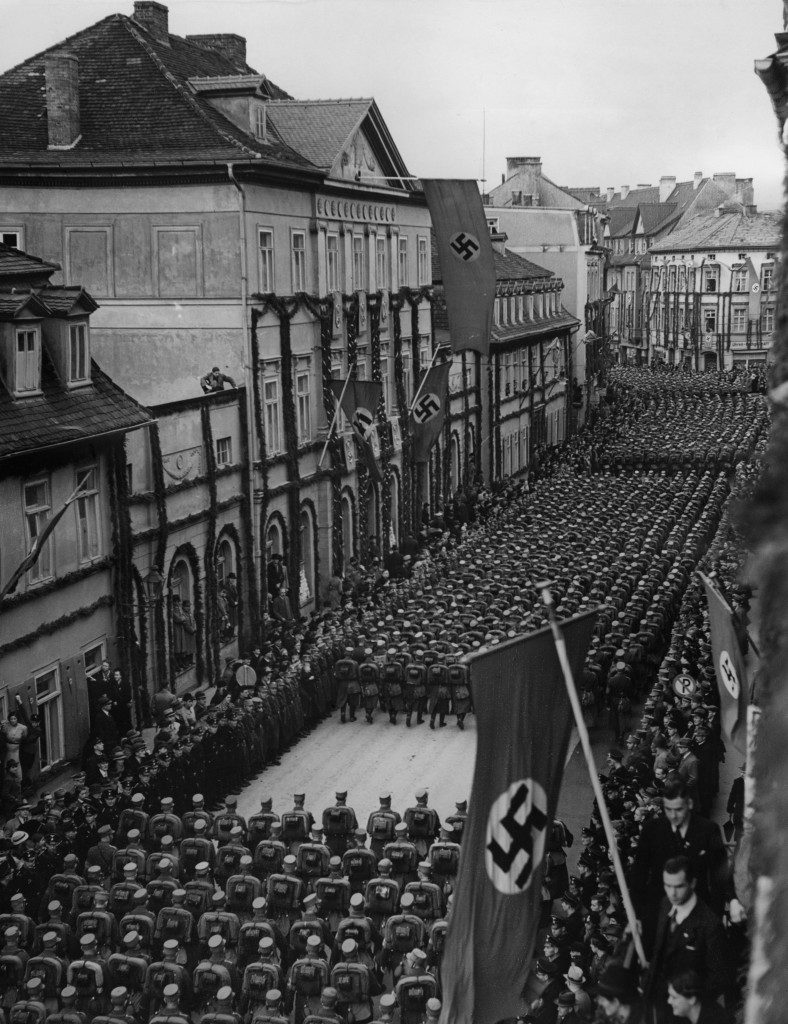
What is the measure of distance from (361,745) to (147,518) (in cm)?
597

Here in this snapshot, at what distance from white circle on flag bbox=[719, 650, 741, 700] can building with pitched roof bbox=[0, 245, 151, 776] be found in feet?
36.3

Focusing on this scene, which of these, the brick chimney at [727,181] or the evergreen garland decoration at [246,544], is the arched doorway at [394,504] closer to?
the evergreen garland decoration at [246,544]

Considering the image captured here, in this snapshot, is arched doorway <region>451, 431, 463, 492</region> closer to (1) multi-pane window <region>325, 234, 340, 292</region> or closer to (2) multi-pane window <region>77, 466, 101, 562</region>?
(1) multi-pane window <region>325, 234, 340, 292</region>

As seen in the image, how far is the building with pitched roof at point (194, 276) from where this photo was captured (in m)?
29.5

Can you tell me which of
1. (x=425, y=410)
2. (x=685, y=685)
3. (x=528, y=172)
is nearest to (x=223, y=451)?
(x=425, y=410)

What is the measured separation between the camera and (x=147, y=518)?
27.0m

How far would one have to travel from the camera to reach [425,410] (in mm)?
36781

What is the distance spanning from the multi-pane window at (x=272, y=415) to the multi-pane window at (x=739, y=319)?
80.0 metres

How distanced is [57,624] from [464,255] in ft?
34.3

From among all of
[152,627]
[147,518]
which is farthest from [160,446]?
[152,627]

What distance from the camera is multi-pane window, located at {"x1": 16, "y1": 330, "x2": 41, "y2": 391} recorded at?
2294cm

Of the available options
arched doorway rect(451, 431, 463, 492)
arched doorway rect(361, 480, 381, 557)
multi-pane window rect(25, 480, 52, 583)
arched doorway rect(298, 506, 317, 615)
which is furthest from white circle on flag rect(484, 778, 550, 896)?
arched doorway rect(451, 431, 463, 492)

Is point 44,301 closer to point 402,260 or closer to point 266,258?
point 266,258

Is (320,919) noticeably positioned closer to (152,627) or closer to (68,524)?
(68,524)
